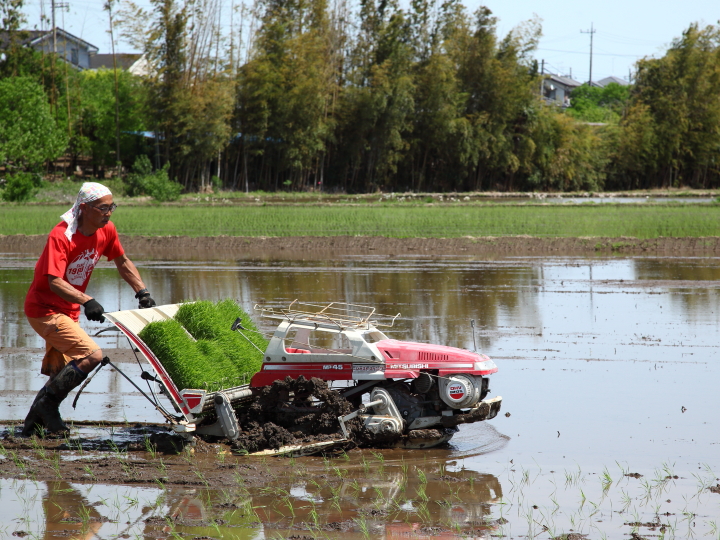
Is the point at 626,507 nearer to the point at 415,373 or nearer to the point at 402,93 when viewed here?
the point at 415,373

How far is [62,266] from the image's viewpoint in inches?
221

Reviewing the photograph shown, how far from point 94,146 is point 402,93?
1985 centimetres

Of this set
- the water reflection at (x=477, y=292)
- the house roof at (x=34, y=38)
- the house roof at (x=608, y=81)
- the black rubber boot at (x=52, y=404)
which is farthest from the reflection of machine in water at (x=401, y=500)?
the house roof at (x=608, y=81)

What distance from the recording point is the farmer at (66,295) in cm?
557

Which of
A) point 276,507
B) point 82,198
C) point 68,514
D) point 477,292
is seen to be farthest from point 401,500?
point 477,292

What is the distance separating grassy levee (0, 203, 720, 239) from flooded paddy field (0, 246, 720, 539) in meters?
13.0

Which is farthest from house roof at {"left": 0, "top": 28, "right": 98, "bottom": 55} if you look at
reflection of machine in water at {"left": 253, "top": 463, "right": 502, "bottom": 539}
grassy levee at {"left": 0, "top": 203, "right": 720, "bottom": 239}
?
reflection of machine in water at {"left": 253, "top": 463, "right": 502, "bottom": 539}

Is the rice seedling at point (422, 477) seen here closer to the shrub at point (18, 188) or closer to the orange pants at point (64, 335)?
the orange pants at point (64, 335)

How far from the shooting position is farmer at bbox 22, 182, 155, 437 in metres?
5.57

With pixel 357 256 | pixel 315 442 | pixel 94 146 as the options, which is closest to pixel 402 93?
pixel 94 146

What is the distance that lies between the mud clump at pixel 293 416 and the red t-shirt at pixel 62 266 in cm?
155

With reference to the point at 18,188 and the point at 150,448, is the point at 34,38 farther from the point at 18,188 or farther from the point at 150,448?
the point at 150,448

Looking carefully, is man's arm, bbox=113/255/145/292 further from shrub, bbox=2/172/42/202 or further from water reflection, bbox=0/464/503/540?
shrub, bbox=2/172/42/202

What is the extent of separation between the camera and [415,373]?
18.8 ft
